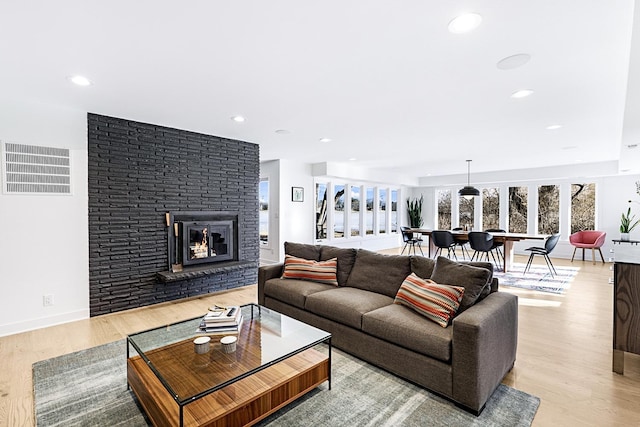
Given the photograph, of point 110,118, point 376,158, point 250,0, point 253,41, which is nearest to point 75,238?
point 110,118

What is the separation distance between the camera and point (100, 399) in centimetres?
210

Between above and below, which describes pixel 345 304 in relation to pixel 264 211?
below

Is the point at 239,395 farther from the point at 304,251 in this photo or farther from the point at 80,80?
the point at 80,80

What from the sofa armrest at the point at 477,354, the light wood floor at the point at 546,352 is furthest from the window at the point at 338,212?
the sofa armrest at the point at 477,354

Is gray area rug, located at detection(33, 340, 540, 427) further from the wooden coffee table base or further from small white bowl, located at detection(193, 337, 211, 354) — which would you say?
small white bowl, located at detection(193, 337, 211, 354)

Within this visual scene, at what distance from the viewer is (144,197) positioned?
4020mm

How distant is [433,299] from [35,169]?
13.3 ft

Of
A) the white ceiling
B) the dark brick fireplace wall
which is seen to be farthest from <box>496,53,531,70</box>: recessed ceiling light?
the dark brick fireplace wall

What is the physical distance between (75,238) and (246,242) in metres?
2.21

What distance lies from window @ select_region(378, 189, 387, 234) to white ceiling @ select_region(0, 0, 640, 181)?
5.22 m

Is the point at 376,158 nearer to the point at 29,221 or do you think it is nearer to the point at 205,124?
the point at 205,124

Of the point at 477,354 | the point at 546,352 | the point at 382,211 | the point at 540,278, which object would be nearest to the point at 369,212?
the point at 382,211

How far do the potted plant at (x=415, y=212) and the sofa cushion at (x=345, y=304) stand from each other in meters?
7.53

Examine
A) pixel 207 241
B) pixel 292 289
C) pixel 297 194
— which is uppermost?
pixel 297 194
